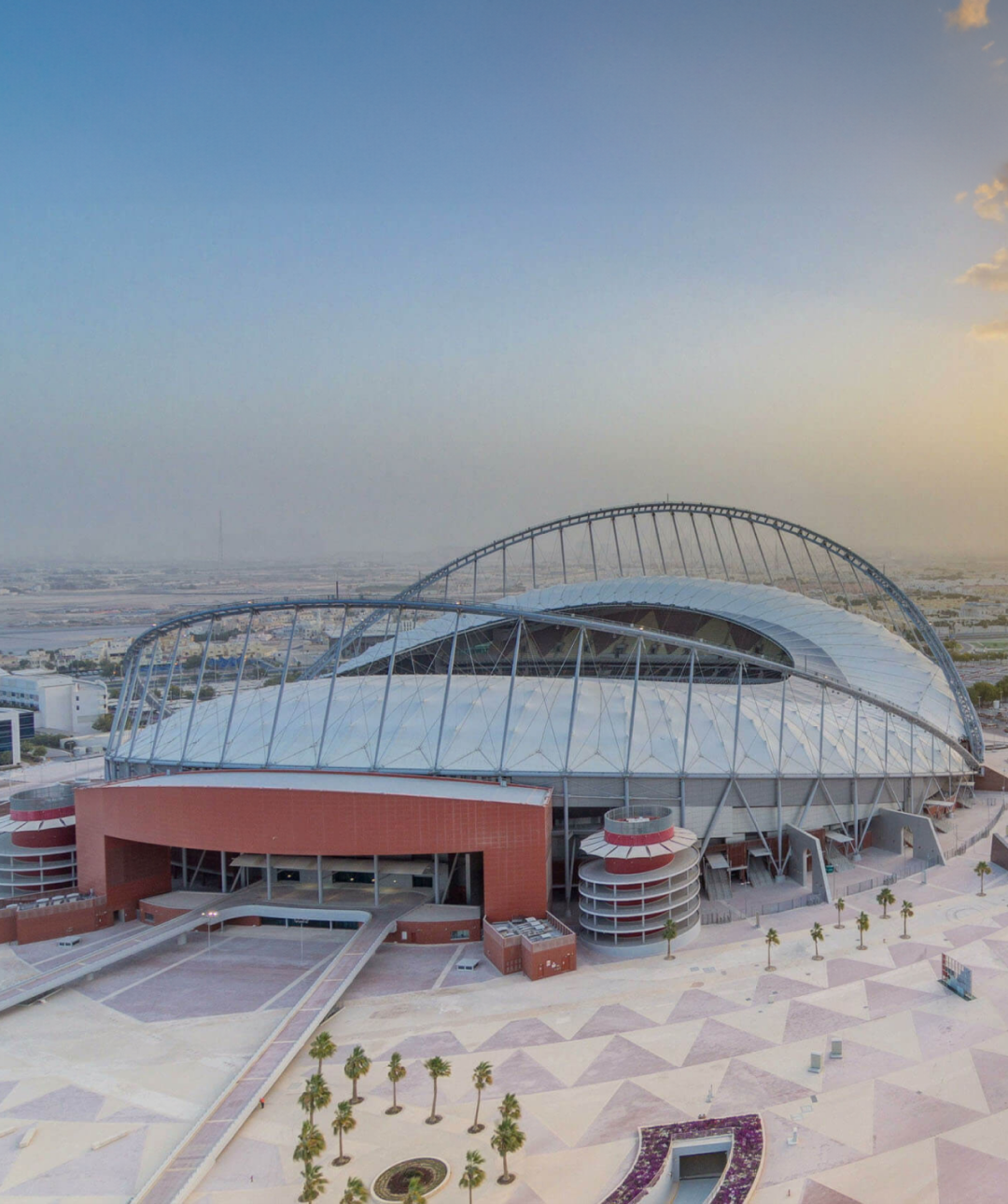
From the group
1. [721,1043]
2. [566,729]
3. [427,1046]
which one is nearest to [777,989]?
[721,1043]

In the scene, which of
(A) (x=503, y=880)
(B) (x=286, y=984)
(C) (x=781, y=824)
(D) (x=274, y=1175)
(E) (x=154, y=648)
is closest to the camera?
(D) (x=274, y=1175)

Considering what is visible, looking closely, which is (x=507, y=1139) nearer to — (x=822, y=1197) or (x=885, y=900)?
(x=822, y=1197)

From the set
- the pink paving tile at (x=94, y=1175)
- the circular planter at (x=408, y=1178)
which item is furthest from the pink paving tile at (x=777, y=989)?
the pink paving tile at (x=94, y=1175)

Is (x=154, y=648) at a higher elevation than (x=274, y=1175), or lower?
higher

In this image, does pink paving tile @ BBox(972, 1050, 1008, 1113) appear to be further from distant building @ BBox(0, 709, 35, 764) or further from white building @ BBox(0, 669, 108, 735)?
white building @ BBox(0, 669, 108, 735)

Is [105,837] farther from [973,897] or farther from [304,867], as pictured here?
[973,897]

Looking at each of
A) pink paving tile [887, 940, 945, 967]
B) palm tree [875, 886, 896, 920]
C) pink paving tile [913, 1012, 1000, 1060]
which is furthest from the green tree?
pink paving tile [913, 1012, 1000, 1060]

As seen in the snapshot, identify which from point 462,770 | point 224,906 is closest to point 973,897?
point 462,770
